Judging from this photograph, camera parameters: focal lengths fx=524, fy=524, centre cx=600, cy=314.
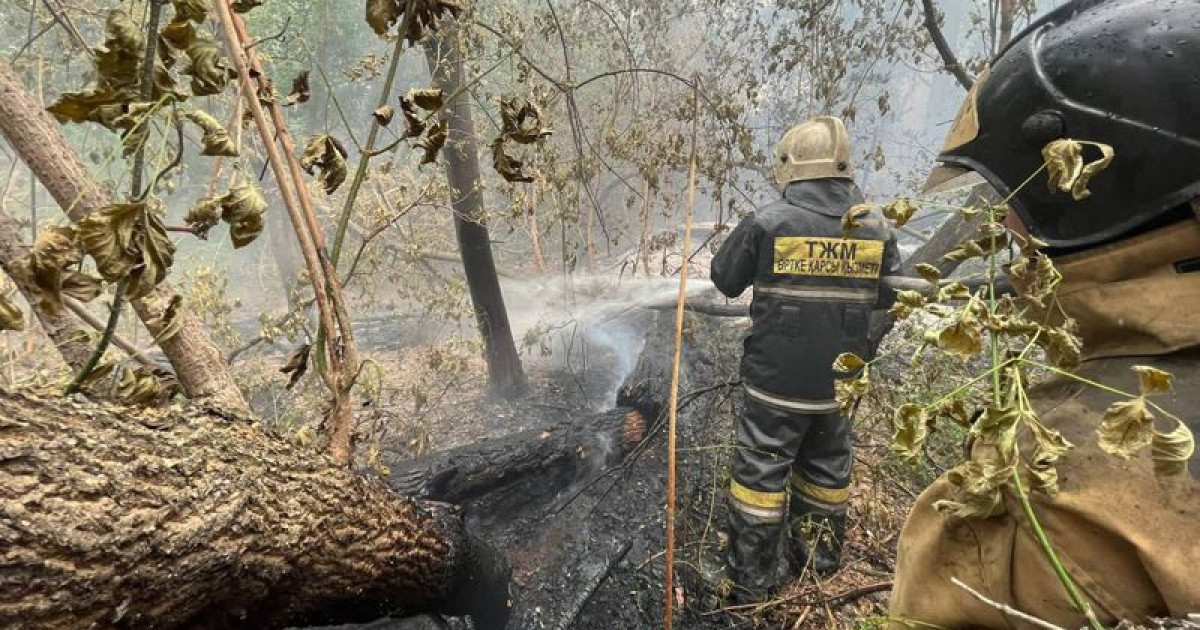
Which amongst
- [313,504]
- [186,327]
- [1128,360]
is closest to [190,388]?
[186,327]

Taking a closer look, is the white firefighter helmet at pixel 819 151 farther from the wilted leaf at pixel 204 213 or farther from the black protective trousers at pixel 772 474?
the wilted leaf at pixel 204 213

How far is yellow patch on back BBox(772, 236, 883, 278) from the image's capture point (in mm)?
2514

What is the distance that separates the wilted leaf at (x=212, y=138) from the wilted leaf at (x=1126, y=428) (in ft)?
4.81

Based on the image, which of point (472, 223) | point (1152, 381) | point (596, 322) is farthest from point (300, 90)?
point (596, 322)

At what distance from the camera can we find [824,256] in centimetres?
252

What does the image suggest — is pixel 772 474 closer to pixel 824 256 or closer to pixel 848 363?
pixel 824 256

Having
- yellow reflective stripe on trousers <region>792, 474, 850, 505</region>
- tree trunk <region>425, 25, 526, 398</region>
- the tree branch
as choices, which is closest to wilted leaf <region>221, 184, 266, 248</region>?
yellow reflective stripe on trousers <region>792, 474, 850, 505</region>

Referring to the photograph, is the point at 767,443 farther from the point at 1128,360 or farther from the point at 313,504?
the point at 313,504

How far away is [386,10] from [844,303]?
227 cm

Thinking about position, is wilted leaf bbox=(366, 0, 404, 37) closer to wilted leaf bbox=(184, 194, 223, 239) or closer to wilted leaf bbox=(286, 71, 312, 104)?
wilted leaf bbox=(286, 71, 312, 104)

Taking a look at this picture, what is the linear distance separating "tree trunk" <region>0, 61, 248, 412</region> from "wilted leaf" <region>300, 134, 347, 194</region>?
0.74 m

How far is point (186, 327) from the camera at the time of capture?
1.93 metres

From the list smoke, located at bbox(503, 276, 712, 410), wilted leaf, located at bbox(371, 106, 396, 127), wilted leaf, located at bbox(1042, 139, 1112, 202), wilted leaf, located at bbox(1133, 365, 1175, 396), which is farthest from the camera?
smoke, located at bbox(503, 276, 712, 410)

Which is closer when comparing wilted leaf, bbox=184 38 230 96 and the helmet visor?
wilted leaf, bbox=184 38 230 96
